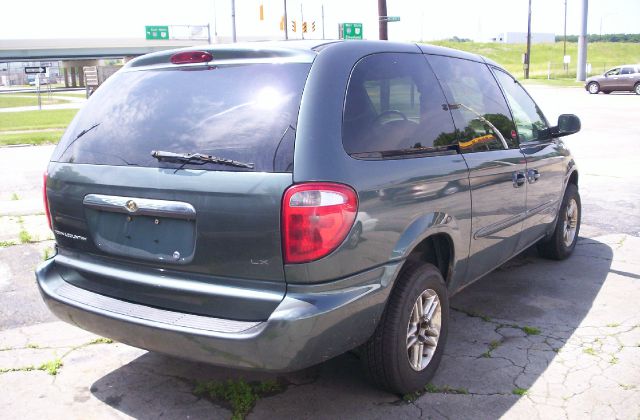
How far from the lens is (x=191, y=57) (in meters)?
3.18

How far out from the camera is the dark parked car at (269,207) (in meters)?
2.68

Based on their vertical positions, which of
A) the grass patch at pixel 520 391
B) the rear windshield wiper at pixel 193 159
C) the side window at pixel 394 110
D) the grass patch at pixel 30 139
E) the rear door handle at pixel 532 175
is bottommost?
the grass patch at pixel 520 391

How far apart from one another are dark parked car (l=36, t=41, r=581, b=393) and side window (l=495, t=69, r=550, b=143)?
1.12 m

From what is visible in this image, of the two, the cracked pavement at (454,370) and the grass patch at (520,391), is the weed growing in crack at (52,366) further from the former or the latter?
the grass patch at (520,391)

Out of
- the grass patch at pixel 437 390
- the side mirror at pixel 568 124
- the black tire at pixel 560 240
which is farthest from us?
the black tire at pixel 560 240

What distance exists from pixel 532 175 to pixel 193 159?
2.71 meters

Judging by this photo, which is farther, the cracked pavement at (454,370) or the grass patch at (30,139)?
the grass patch at (30,139)

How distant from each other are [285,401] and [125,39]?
303 ft

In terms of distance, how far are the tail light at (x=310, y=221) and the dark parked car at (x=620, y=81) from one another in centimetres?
3723

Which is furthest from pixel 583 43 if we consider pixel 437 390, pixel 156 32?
pixel 156 32

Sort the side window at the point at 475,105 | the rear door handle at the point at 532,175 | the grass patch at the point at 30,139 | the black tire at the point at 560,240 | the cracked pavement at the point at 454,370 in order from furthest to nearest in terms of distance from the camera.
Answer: the grass patch at the point at 30,139
the black tire at the point at 560,240
the rear door handle at the point at 532,175
the side window at the point at 475,105
the cracked pavement at the point at 454,370

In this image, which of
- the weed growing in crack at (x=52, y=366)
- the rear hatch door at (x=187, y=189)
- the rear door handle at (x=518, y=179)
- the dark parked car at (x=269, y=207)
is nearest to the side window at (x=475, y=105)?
the dark parked car at (x=269, y=207)

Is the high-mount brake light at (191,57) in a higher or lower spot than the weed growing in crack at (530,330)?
higher

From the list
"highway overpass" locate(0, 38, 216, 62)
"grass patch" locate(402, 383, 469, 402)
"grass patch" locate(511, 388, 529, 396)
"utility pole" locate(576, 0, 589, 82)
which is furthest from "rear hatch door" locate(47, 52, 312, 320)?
"highway overpass" locate(0, 38, 216, 62)
